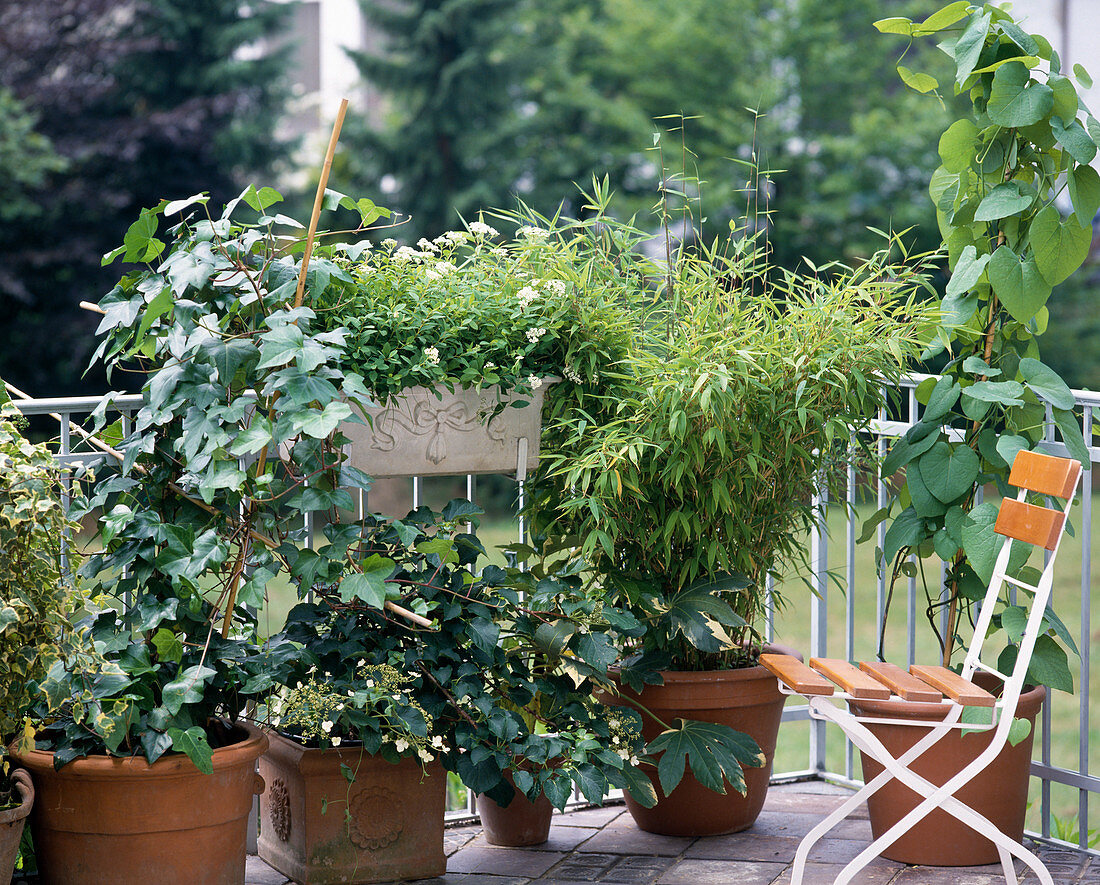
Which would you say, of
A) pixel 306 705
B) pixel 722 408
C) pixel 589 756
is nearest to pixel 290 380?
pixel 306 705

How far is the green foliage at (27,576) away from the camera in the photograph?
7.80ft

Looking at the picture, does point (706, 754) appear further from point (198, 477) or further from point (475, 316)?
point (198, 477)

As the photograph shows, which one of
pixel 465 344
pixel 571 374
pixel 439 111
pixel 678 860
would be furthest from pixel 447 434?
pixel 439 111

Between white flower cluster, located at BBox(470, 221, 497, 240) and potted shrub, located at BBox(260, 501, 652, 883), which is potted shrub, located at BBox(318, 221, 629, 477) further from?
potted shrub, located at BBox(260, 501, 652, 883)

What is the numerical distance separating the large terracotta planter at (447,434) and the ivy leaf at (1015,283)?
1099mm

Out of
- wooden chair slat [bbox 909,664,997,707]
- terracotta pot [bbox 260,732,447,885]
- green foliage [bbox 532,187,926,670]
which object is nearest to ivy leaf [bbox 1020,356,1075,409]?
green foliage [bbox 532,187,926,670]

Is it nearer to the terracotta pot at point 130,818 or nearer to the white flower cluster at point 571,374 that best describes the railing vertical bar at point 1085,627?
the white flower cluster at point 571,374

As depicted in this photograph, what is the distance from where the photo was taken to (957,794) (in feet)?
9.70

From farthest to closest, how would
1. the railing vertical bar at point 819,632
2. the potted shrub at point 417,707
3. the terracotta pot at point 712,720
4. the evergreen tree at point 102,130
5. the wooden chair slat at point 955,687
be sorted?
the evergreen tree at point 102,130, the railing vertical bar at point 819,632, the terracotta pot at point 712,720, the potted shrub at point 417,707, the wooden chair slat at point 955,687

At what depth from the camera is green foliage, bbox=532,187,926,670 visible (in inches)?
112

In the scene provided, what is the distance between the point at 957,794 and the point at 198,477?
1.99 metres

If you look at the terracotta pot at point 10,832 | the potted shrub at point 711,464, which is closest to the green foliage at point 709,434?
the potted shrub at point 711,464

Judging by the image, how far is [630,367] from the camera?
9.96ft

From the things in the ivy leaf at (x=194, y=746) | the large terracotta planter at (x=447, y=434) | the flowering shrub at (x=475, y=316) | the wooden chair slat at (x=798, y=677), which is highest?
the flowering shrub at (x=475, y=316)
